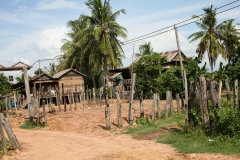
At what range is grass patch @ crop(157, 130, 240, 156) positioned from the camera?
8594 millimetres

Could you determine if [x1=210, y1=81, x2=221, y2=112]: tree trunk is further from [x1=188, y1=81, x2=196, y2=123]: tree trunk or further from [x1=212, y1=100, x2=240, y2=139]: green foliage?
[x1=188, y1=81, x2=196, y2=123]: tree trunk

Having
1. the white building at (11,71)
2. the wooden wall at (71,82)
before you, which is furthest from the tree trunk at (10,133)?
the white building at (11,71)

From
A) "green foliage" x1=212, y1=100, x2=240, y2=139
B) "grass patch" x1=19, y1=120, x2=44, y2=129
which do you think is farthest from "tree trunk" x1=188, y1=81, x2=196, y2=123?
"grass patch" x1=19, y1=120, x2=44, y2=129

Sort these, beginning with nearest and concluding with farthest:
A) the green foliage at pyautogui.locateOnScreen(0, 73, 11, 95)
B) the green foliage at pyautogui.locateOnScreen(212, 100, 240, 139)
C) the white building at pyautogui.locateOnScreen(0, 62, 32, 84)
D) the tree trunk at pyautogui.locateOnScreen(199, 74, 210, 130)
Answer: the green foliage at pyautogui.locateOnScreen(212, 100, 240, 139), the tree trunk at pyautogui.locateOnScreen(199, 74, 210, 130), the green foliage at pyautogui.locateOnScreen(0, 73, 11, 95), the white building at pyautogui.locateOnScreen(0, 62, 32, 84)

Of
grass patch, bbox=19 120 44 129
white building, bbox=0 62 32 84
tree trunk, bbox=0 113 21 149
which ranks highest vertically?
white building, bbox=0 62 32 84

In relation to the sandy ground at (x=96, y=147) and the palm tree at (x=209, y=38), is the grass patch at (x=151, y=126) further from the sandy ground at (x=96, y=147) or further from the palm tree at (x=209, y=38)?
the palm tree at (x=209, y=38)

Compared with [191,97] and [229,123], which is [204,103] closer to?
[191,97]

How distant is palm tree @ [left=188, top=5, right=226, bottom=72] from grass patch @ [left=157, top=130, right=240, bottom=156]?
24701mm

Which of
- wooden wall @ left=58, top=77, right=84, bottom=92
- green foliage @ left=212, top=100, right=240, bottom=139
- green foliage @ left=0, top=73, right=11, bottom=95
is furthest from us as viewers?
wooden wall @ left=58, top=77, right=84, bottom=92

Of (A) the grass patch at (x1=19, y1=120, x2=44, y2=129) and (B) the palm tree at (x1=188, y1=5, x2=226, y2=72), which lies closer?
(A) the grass patch at (x1=19, y1=120, x2=44, y2=129)

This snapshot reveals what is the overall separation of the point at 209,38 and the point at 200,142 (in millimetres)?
26175

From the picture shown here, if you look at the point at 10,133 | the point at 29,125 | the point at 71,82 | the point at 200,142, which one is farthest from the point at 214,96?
the point at 71,82

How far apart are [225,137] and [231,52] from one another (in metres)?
30.1

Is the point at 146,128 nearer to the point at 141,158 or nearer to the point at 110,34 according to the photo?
the point at 141,158
